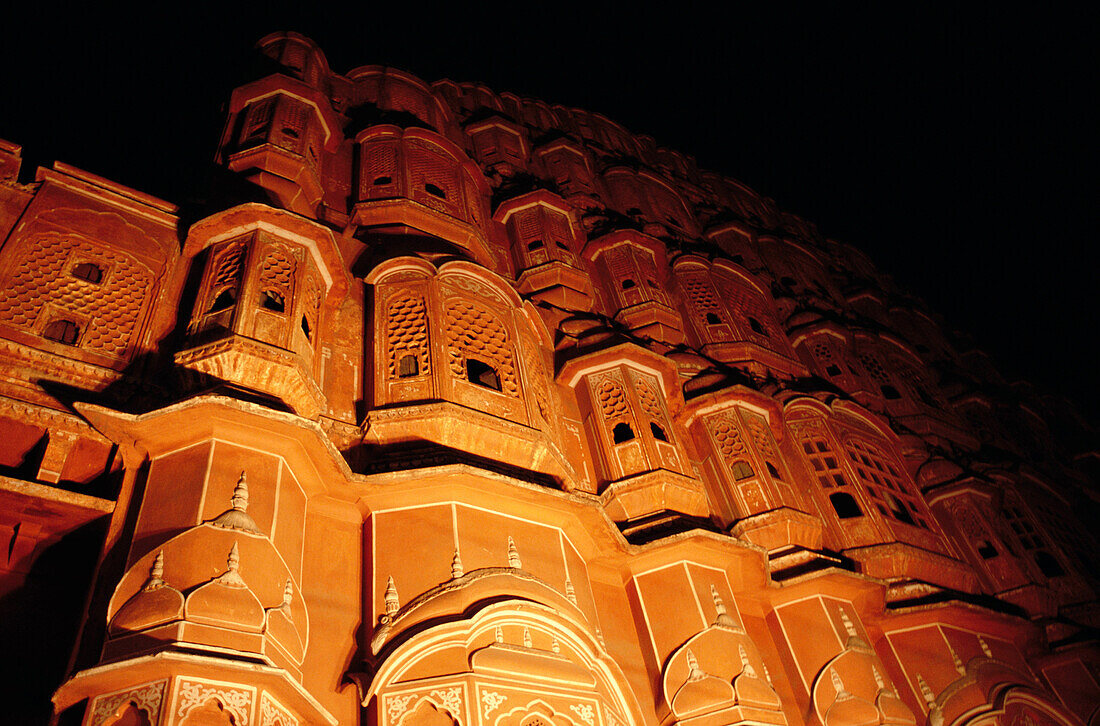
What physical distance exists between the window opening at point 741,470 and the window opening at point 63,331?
864 centimetres

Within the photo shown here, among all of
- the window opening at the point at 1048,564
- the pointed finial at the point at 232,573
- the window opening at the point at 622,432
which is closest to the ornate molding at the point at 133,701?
the pointed finial at the point at 232,573

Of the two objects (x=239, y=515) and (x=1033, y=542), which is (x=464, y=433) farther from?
(x=1033, y=542)

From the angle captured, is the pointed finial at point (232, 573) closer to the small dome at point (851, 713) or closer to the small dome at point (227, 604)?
the small dome at point (227, 604)

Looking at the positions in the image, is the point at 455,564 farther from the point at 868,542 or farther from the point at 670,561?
the point at 868,542

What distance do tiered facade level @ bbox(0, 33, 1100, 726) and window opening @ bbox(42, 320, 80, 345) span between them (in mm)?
27

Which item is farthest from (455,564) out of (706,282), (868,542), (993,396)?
(993,396)

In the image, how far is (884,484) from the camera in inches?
499

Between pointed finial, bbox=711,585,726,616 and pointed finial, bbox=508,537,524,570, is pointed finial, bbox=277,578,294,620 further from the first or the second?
pointed finial, bbox=711,585,726,616

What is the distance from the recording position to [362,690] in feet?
19.9

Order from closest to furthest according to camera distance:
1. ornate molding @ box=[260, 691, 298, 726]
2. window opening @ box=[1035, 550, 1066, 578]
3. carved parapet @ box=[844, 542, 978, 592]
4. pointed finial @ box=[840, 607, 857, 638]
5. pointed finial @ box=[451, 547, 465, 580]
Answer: ornate molding @ box=[260, 691, 298, 726] → pointed finial @ box=[451, 547, 465, 580] → pointed finial @ box=[840, 607, 857, 638] → carved parapet @ box=[844, 542, 978, 592] → window opening @ box=[1035, 550, 1066, 578]

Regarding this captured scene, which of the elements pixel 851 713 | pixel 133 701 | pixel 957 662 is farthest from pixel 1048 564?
pixel 133 701

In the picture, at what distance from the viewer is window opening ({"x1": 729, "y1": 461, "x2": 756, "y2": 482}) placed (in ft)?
36.6

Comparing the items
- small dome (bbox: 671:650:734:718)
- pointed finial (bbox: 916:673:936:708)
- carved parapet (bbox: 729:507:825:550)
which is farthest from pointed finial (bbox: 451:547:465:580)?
pointed finial (bbox: 916:673:936:708)

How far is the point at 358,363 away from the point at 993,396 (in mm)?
18467
